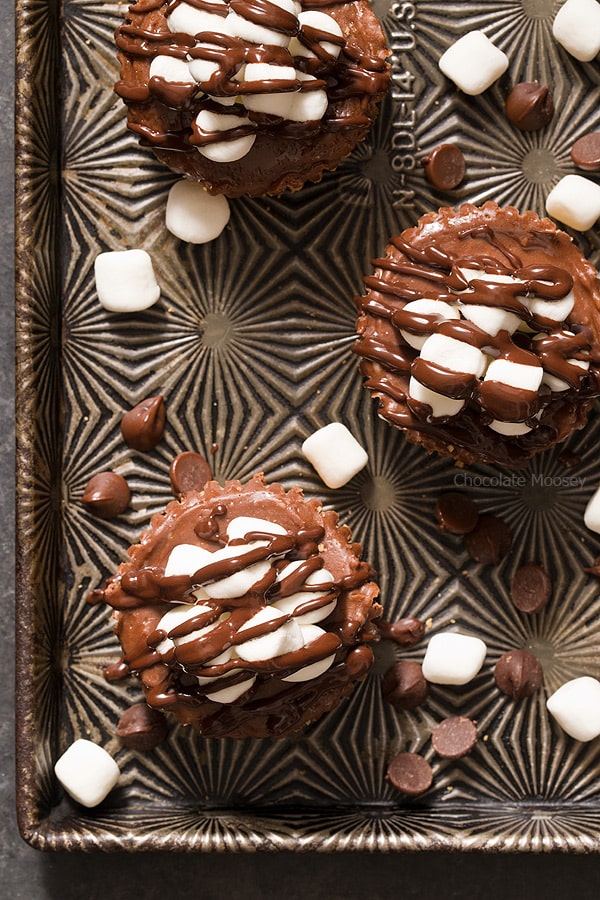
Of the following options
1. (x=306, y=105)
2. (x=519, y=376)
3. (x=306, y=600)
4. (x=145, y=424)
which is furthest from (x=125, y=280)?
(x=519, y=376)

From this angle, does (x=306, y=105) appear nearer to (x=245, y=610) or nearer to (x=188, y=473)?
(x=188, y=473)

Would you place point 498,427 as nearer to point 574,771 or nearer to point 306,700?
point 306,700

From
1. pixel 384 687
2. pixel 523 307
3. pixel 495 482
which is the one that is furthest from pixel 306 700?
pixel 523 307

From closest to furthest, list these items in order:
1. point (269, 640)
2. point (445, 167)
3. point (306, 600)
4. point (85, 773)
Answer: point (269, 640)
point (306, 600)
point (85, 773)
point (445, 167)

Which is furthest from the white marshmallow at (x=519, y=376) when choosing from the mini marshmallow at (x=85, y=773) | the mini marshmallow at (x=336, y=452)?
the mini marshmallow at (x=85, y=773)

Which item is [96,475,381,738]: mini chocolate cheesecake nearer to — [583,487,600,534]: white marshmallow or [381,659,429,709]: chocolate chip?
[381,659,429,709]: chocolate chip

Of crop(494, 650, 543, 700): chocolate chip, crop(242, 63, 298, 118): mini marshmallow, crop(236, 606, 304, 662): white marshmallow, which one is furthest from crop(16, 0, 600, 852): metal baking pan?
crop(236, 606, 304, 662): white marshmallow
